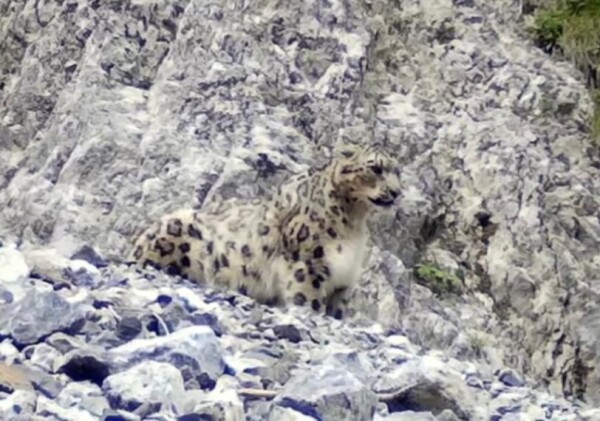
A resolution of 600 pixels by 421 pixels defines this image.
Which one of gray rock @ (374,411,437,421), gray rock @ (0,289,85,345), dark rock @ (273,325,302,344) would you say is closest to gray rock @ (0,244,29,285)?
gray rock @ (0,289,85,345)

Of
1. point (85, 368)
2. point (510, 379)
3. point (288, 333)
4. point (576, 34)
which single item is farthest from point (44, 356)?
point (576, 34)

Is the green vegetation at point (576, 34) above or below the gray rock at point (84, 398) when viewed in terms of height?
above

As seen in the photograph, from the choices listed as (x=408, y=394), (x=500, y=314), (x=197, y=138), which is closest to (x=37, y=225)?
(x=197, y=138)

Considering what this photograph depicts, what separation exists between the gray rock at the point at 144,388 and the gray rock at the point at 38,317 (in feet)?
3.23

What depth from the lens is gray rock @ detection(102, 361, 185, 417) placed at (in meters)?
7.96

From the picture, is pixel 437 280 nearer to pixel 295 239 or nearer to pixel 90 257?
pixel 295 239

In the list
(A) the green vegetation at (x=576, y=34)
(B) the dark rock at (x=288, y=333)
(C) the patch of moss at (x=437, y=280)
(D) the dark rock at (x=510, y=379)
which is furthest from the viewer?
(A) the green vegetation at (x=576, y=34)

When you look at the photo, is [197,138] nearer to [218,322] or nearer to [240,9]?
[240,9]

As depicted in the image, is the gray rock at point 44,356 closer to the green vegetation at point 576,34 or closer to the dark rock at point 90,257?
the dark rock at point 90,257

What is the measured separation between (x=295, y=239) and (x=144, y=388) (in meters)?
6.10

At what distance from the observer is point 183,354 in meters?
8.72

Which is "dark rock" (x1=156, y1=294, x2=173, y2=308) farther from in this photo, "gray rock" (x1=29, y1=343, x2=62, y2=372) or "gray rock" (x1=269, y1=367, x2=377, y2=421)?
"gray rock" (x1=269, y1=367, x2=377, y2=421)

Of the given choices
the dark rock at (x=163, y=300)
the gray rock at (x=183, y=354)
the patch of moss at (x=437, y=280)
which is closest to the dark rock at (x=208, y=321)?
the dark rock at (x=163, y=300)

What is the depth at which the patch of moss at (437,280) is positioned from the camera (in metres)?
18.6
